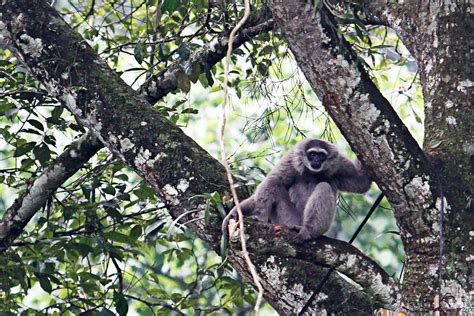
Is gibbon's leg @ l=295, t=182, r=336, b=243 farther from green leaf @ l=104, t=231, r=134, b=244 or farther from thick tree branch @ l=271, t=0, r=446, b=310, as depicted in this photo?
thick tree branch @ l=271, t=0, r=446, b=310

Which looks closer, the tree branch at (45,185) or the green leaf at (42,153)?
the tree branch at (45,185)

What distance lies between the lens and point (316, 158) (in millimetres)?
6461

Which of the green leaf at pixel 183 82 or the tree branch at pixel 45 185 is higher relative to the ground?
the green leaf at pixel 183 82

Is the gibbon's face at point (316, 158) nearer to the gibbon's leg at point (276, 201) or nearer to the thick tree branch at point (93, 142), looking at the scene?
the gibbon's leg at point (276, 201)

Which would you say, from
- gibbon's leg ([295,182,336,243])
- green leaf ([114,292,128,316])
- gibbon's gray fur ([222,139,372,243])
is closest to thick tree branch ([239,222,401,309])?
gibbon's leg ([295,182,336,243])

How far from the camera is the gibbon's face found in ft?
21.1

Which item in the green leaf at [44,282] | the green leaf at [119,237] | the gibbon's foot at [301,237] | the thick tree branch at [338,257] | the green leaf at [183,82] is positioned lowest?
the thick tree branch at [338,257]

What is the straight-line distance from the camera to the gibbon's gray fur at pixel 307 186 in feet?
19.2

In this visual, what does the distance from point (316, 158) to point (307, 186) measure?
10.3 inches

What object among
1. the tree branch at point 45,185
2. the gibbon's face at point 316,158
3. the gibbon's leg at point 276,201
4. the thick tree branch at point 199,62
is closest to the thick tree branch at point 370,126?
the thick tree branch at point 199,62

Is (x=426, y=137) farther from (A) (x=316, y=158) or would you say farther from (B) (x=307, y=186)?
(B) (x=307, y=186)

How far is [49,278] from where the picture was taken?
6156mm

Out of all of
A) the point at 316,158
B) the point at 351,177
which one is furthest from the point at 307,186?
the point at 351,177

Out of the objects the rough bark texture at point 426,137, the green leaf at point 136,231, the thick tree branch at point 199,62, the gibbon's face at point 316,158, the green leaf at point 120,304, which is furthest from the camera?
the gibbon's face at point 316,158
